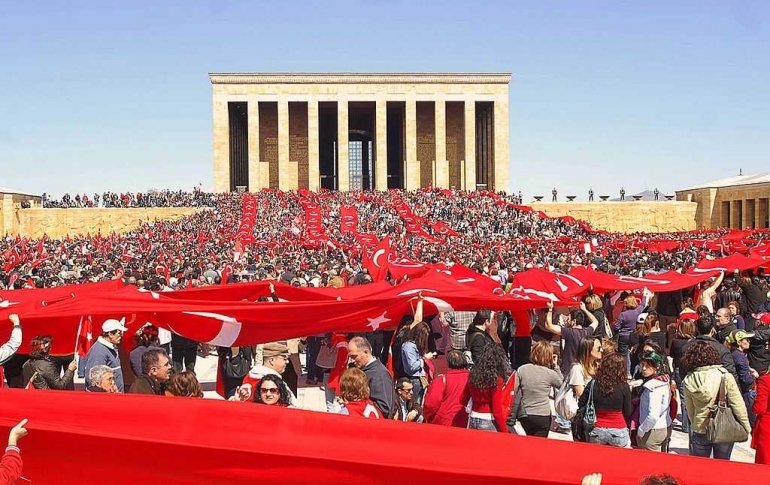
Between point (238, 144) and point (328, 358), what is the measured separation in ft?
181

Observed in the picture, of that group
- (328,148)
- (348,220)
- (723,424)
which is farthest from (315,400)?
(328,148)

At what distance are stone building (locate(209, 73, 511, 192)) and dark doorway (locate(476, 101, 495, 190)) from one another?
0.24ft

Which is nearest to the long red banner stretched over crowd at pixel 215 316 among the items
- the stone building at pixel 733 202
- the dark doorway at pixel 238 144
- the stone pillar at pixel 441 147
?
the stone building at pixel 733 202

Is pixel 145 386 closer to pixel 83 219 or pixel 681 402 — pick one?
pixel 681 402

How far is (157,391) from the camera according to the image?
602 centimetres

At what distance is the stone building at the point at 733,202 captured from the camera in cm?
4909

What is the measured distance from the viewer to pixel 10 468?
12.6 ft

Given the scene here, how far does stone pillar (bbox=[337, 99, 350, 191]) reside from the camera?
55469mm

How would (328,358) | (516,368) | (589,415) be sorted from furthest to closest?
(516,368)
(328,358)
(589,415)

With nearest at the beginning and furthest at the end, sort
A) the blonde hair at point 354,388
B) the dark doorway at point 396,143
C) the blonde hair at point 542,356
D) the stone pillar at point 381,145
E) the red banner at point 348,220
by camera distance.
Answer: the blonde hair at point 354,388
the blonde hair at point 542,356
the red banner at point 348,220
the stone pillar at point 381,145
the dark doorway at point 396,143

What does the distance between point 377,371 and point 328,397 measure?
2661 millimetres

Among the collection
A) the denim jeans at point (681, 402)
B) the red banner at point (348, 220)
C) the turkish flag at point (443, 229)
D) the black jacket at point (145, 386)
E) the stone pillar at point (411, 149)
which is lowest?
the denim jeans at point (681, 402)

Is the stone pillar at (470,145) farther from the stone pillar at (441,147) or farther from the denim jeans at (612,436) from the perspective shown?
the denim jeans at (612,436)

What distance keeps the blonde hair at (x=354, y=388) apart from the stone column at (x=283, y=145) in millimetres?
51563
